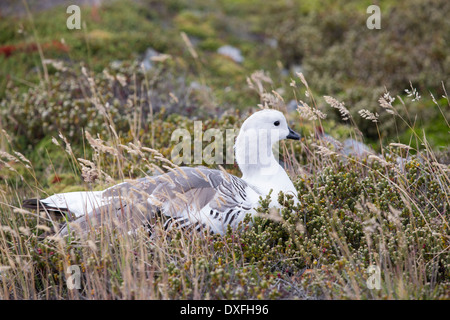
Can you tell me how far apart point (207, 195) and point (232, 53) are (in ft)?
28.1

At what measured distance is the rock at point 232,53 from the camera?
476 inches

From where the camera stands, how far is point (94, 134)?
22.8 ft

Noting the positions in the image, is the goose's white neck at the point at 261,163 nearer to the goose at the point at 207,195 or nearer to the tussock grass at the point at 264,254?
the goose at the point at 207,195

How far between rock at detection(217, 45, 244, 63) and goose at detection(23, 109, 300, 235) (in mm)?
7617

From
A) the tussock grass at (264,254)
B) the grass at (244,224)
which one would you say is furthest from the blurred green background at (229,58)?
the tussock grass at (264,254)

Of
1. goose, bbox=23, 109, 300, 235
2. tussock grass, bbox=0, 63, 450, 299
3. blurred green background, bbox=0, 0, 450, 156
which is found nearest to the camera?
tussock grass, bbox=0, 63, 450, 299

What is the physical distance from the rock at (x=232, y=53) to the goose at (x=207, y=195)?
7617 millimetres

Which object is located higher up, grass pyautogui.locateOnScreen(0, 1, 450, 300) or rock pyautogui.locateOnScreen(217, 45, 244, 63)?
rock pyautogui.locateOnScreen(217, 45, 244, 63)

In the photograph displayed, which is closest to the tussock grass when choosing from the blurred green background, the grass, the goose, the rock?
the grass

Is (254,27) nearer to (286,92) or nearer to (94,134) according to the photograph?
(286,92)

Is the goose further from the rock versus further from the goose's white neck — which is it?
Result: the rock

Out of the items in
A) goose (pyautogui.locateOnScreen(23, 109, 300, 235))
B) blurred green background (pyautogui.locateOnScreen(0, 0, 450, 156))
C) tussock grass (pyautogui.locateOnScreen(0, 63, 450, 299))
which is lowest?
tussock grass (pyautogui.locateOnScreen(0, 63, 450, 299))

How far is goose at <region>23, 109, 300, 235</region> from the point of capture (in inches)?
165

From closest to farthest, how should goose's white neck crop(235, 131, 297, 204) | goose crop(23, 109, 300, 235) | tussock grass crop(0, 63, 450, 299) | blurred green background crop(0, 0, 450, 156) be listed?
tussock grass crop(0, 63, 450, 299)
goose crop(23, 109, 300, 235)
goose's white neck crop(235, 131, 297, 204)
blurred green background crop(0, 0, 450, 156)
